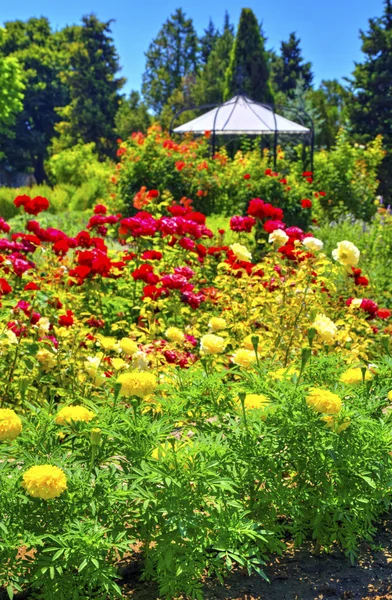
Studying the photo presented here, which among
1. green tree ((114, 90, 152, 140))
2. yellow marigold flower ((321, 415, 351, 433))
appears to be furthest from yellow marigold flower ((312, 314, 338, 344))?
green tree ((114, 90, 152, 140))

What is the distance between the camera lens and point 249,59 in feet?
72.3

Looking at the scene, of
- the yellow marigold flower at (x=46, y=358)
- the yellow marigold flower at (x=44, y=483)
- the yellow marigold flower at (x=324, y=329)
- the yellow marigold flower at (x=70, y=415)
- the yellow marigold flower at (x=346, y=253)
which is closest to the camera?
the yellow marigold flower at (x=44, y=483)

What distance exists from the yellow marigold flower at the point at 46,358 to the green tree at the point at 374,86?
76.8 feet

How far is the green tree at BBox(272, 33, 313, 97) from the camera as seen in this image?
39.9m

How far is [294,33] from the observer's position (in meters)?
39.8

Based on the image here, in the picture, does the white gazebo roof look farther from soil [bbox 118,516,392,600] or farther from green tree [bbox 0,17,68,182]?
green tree [bbox 0,17,68,182]

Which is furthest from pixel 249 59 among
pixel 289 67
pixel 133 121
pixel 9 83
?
pixel 289 67

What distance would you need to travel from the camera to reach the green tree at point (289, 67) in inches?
1571

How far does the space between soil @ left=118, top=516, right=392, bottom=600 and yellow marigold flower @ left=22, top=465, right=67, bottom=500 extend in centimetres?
60

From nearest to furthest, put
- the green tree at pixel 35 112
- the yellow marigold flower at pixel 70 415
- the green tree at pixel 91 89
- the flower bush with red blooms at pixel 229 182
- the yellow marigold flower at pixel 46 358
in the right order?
the yellow marigold flower at pixel 70 415
the yellow marigold flower at pixel 46 358
the flower bush with red blooms at pixel 229 182
the green tree at pixel 91 89
the green tree at pixel 35 112

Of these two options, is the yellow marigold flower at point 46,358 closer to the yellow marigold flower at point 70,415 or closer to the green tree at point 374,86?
the yellow marigold flower at point 70,415

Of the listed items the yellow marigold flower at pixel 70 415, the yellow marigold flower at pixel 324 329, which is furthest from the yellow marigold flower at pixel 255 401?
the yellow marigold flower at pixel 324 329

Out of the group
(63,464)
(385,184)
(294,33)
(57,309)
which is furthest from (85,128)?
(63,464)

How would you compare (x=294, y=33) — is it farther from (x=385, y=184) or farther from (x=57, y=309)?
(x=57, y=309)
